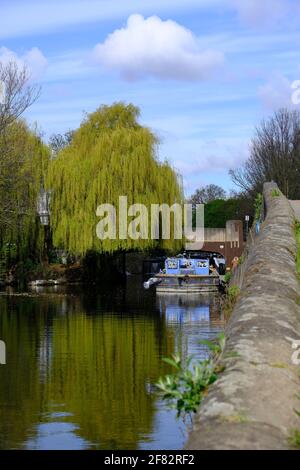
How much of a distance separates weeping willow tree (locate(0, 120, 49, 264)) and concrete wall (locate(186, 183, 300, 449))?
41259 millimetres

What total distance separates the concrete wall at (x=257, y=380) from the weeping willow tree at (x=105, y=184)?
42.6 meters

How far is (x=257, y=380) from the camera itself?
518cm

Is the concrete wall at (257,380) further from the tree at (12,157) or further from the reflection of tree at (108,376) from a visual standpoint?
the tree at (12,157)

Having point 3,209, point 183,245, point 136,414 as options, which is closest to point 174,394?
point 136,414

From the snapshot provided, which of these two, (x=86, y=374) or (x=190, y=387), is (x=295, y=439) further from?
(x=86, y=374)

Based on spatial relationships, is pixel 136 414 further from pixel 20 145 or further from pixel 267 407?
pixel 20 145

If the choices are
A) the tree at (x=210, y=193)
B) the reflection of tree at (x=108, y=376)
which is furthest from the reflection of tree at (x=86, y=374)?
the tree at (x=210, y=193)

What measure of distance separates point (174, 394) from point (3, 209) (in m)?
44.3

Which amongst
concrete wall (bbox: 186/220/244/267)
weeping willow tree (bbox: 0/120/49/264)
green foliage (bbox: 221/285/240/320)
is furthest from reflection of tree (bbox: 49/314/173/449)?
concrete wall (bbox: 186/220/244/267)

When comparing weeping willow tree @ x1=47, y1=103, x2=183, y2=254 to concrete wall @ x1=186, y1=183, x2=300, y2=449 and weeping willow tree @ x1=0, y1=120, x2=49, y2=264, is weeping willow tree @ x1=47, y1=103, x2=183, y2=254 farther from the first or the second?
concrete wall @ x1=186, y1=183, x2=300, y2=449

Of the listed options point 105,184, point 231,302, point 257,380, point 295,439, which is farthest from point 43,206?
point 295,439

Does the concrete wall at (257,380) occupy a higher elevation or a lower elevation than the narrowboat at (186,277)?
higher

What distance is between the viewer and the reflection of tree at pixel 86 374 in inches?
480

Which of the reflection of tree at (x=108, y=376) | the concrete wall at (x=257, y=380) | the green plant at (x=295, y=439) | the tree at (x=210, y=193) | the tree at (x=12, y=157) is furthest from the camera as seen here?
the tree at (x=210, y=193)
